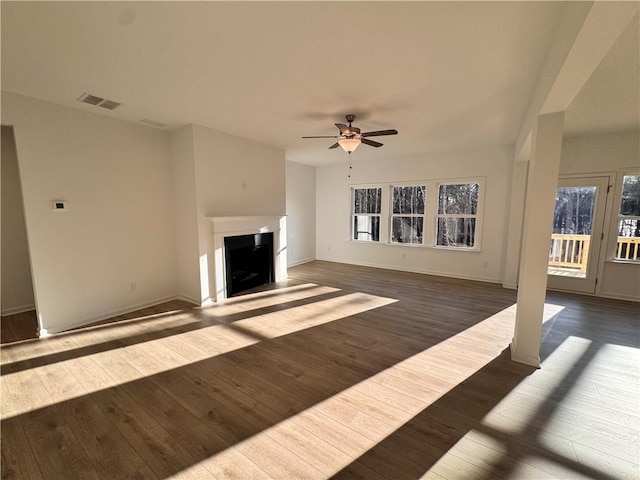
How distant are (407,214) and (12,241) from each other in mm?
6934

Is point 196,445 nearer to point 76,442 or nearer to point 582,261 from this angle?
point 76,442

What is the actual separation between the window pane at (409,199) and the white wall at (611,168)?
2534mm

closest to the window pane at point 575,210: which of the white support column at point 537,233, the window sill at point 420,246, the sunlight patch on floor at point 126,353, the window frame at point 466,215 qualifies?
the window frame at point 466,215

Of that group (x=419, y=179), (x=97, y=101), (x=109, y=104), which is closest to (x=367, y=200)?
(x=419, y=179)

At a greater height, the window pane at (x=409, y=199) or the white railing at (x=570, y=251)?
the window pane at (x=409, y=199)

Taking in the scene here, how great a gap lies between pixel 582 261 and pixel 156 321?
696cm

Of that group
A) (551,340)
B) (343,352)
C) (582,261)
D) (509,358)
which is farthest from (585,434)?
(582,261)

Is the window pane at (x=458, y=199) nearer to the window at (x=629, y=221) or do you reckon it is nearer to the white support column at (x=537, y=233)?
the window at (x=629, y=221)

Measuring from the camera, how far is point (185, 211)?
4156 mm

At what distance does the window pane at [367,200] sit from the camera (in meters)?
6.84

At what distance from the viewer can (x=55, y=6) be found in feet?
5.45

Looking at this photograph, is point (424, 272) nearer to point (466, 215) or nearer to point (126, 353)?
point (466, 215)

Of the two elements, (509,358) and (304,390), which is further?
(509,358)

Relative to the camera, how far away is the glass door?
4.51m
